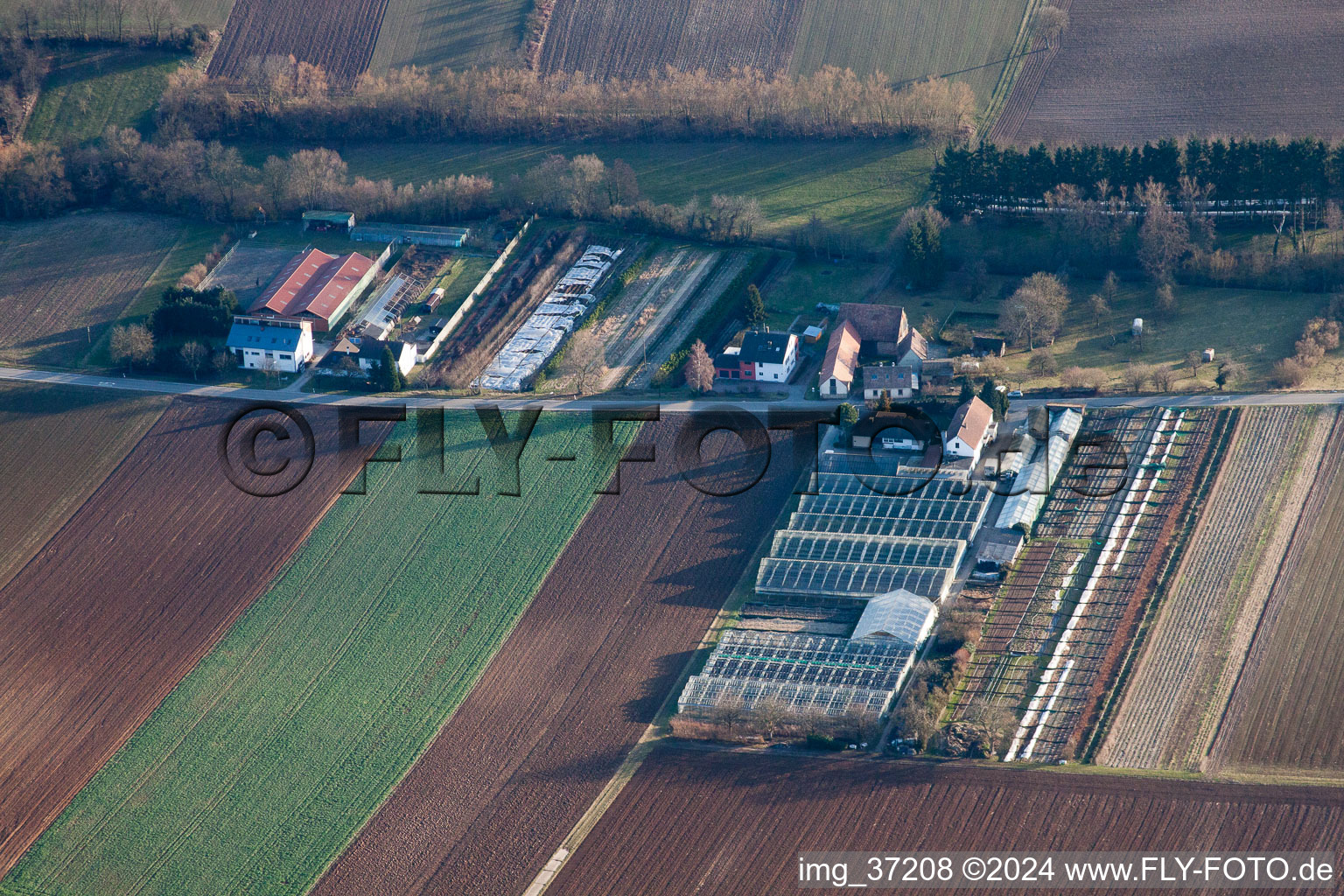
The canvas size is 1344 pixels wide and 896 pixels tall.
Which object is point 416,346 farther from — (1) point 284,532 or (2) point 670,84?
(2) point 670,84

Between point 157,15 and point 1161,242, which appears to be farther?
point 157,15

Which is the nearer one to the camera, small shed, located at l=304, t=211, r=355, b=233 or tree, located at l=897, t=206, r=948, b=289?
tree, located at l=897, t=206, r=948, b=289

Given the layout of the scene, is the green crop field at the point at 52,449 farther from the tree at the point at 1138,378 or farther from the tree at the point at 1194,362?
the tree at the point at 1194,362

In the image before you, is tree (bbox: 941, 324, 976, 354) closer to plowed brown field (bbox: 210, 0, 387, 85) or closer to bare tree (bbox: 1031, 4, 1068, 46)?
bare tree (bbox: 1031, 4, 1068, 46)

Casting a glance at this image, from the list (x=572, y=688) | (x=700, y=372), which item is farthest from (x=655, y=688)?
(x=700, y=372)

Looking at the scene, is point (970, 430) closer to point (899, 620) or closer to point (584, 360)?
point (899, 620)

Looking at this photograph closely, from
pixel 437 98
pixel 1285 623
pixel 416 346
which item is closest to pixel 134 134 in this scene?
pixel 437 98

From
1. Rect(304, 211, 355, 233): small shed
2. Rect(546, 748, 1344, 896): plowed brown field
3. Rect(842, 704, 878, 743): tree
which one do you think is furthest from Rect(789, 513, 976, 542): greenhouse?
Rect(304, 211, 355, 233): small shed
